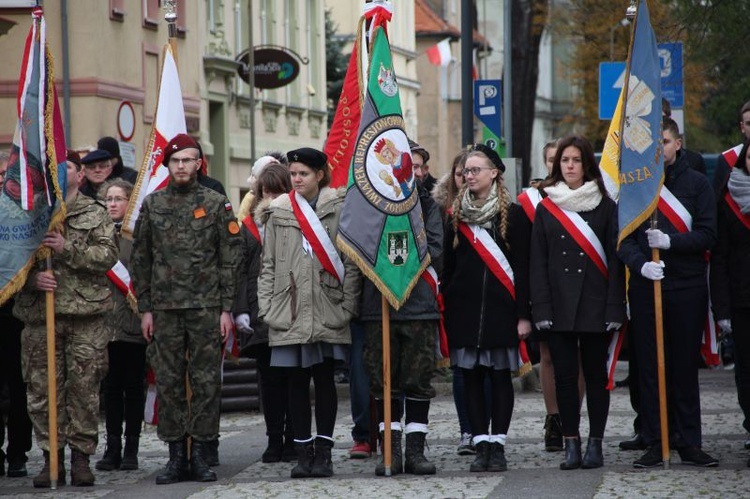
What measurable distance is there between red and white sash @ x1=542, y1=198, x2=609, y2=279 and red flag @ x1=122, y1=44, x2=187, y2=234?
299 cm

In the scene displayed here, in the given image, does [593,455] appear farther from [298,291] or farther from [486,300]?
[298,291]

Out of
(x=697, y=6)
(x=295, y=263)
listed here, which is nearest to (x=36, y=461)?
(x=295, y=263)

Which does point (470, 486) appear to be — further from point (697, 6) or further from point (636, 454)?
point (697, 6)

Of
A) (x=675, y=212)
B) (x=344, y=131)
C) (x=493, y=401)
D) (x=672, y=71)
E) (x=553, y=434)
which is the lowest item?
(x=553, y=434)

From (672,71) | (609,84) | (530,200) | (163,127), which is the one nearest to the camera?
(530,200)

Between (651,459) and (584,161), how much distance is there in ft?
6.25

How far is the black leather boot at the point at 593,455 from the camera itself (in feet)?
32.4

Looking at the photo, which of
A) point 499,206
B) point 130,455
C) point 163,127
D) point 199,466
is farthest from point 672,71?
point 199,466

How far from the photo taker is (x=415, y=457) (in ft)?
32.7

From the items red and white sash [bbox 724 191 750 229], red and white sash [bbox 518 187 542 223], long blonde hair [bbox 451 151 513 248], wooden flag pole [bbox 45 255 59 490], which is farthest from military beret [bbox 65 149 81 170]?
red and white sash [bbox 724 191 750 229]

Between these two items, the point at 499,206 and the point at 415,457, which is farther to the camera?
the point at 499,206

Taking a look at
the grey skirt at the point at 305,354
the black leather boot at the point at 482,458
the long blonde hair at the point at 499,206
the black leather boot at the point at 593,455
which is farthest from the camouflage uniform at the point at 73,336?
the black leather boot at the point at 593,455

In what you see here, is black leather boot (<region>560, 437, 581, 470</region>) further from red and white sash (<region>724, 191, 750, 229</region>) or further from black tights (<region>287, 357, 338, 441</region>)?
red and white sash (<region>724, 191, 750, 229</region>)

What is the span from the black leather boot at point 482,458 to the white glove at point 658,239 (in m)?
1.60
